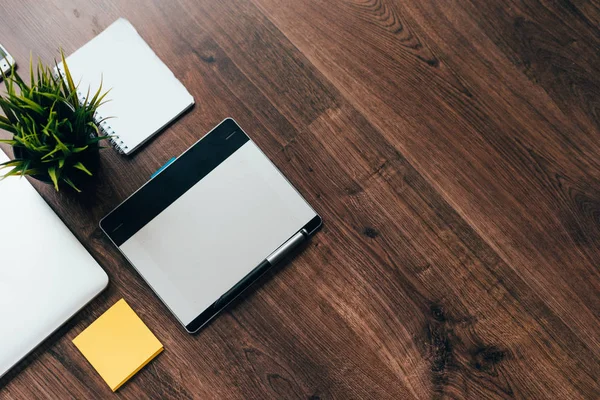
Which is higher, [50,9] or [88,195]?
[50,9]

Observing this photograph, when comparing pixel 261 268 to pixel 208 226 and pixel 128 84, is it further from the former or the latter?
pixel 128 84

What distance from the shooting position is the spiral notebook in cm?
86

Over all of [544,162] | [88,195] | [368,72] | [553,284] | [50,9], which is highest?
[50,9]

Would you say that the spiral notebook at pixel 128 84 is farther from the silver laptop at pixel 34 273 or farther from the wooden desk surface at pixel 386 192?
the silver laptop at pixel 34 273

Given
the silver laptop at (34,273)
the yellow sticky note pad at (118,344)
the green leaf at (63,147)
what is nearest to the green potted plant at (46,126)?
the green leaf at (63,147)

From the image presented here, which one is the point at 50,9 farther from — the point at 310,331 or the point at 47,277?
the point at 310,331

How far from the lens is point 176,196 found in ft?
2.78

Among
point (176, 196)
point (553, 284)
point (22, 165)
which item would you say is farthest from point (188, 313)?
point (553, 284)

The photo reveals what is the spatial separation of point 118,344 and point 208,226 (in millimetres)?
236

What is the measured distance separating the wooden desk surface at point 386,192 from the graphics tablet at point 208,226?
0.10 feet

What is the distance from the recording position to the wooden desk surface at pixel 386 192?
84cm

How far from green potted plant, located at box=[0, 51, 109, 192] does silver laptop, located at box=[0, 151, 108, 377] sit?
0.36ft

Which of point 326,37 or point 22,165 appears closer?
point 22,165

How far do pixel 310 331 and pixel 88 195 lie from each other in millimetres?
431
